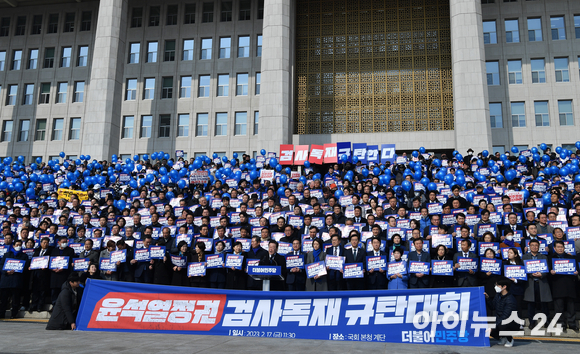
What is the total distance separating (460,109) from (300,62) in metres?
13.1

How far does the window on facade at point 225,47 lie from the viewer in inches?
1521

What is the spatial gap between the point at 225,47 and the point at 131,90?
8.74 m

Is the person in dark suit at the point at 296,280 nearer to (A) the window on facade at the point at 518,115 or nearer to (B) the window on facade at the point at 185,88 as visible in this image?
(A) the window on facade at the point at 518,115

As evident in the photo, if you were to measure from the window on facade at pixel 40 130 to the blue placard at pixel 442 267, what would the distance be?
130 feet

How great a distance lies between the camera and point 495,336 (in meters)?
8.70

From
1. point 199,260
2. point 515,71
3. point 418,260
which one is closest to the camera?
point 418,260

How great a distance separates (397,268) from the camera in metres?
9.82

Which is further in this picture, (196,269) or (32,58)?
(32,58)

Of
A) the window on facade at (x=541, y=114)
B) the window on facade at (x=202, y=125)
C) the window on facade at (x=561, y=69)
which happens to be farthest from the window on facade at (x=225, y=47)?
the window on facade at (x=561, y=69)

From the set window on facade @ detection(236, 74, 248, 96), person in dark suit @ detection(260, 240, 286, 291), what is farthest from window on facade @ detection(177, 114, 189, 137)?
person in dark suit @ detection(260, 240, 286, 291)

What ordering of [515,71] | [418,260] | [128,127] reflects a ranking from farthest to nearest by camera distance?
[128,127] < [515,71] < [418,260]

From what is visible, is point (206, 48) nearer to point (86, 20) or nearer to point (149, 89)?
point (149, 89)

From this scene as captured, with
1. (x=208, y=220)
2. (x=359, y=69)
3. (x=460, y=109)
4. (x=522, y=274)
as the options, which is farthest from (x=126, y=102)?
(x=522, y=274)

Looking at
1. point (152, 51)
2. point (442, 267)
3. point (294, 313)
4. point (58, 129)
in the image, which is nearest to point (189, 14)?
point (152, 51)
